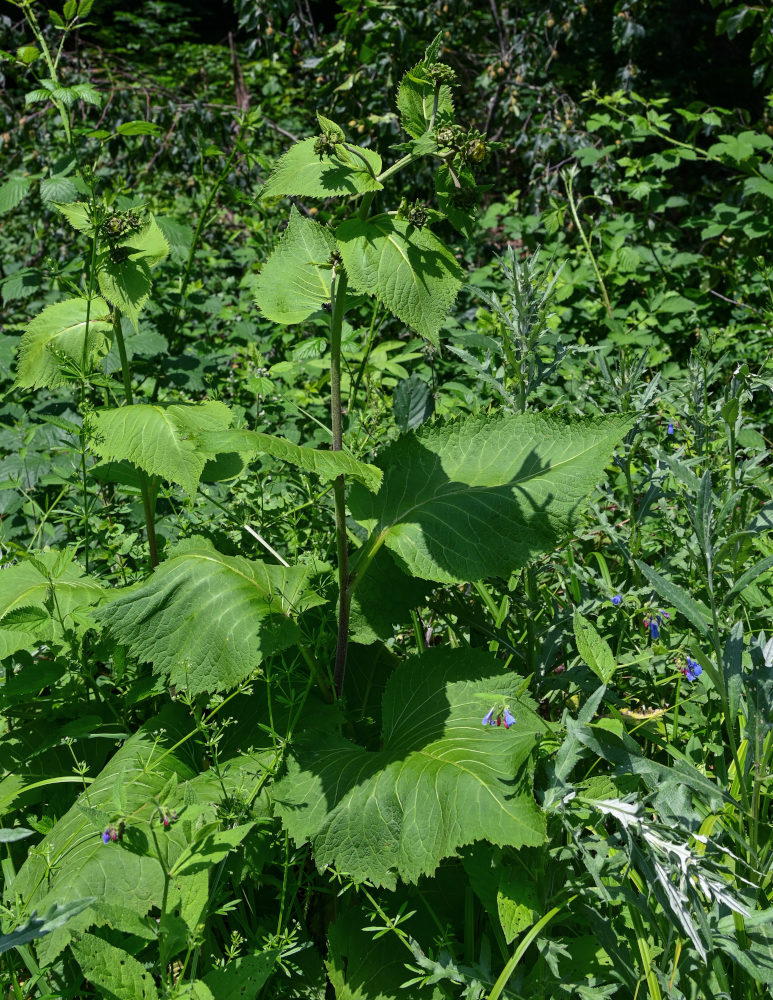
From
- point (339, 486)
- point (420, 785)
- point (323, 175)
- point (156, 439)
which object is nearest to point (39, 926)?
point (420, 785)

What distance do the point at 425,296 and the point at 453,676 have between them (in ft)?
2.70

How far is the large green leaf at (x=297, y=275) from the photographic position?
1.99m

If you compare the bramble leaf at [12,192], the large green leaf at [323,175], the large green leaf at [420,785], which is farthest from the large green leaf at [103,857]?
the bramble leaf at [12,192]

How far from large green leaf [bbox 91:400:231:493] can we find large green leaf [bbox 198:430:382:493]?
0.32 m

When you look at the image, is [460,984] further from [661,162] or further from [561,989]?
[661,162]

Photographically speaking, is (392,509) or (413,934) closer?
(413,934)

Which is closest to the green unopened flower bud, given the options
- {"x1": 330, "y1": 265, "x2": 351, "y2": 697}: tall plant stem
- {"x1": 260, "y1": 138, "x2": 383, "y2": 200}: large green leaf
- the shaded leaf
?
{"x1": 260, "y1": 138, "x2": 383, "y2": 200}: large green leaf

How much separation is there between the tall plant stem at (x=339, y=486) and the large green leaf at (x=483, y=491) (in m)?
0.11

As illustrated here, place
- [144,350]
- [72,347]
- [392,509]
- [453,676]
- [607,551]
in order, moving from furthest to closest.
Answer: [144,350], [607,551], [72,347], [392,509], [453,676]

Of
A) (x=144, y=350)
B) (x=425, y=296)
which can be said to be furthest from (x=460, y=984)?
(x=144, y=350)

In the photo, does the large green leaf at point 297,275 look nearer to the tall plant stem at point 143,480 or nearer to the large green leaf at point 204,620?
the tall plant stem at point 143,480

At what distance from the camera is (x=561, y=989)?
4.76 feet

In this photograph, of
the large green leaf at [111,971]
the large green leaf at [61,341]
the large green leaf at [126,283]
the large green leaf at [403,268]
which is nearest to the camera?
the large green leaf at [111,971]

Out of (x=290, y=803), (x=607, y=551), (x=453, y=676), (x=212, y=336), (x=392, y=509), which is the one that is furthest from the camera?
(x=212, y=336)
